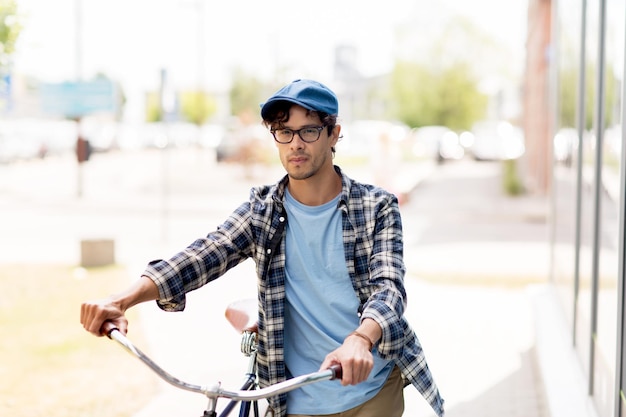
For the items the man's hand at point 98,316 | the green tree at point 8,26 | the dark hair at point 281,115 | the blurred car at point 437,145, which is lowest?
the blurred car at point 437,145

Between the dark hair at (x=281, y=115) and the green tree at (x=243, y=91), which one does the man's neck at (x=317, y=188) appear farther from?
the green tree at (x=243, y=91)

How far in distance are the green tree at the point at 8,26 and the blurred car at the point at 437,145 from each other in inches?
1841

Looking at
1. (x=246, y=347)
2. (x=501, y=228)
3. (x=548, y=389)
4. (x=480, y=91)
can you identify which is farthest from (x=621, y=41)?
(x=480, y=91)

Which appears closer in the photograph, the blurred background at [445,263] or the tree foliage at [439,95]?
the blurred background at [445,263]

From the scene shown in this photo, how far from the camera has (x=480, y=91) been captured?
72.9m

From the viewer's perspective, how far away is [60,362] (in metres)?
8.03

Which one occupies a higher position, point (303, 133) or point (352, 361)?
point (303, 133)

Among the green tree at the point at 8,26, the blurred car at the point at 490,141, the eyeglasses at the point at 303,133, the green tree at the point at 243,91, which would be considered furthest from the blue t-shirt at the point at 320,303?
the green tree at the point at 243,91

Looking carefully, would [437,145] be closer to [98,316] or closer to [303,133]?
[303,133]

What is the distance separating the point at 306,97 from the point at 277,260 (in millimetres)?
485

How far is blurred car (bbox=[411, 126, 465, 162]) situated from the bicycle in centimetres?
5457

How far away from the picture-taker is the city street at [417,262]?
770cm

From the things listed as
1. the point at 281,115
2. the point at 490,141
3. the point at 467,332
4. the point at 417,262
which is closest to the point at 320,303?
the point at 281,115

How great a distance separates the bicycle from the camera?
7.91 feet
